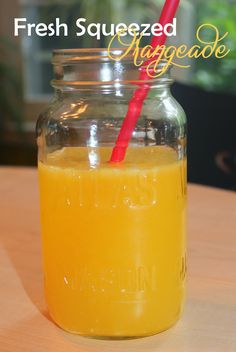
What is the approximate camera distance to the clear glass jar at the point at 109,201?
560 mm

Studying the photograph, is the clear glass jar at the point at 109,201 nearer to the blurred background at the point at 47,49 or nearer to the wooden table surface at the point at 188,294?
the wooden table surface at the point at 188,294

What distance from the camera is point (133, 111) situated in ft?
1.84

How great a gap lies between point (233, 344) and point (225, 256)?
0.23 m

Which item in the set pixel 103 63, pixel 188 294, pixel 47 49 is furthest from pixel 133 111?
pixel 47 49

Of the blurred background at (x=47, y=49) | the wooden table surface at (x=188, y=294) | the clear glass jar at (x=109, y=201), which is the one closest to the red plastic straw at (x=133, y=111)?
the clear glass jar at (x=109, y=201)

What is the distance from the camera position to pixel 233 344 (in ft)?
1.80

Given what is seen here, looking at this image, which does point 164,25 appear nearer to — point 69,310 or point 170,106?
point 170,106

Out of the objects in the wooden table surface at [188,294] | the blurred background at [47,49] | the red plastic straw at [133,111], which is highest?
the red plastic straw at [133,111]

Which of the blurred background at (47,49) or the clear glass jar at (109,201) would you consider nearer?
the clear glass jar at (109,201)

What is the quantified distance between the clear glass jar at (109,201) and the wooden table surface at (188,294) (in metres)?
0.02

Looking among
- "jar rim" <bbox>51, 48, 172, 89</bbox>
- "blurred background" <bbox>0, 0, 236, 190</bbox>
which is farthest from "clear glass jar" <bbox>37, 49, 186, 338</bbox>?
"blurred background" <bbox>0, 0, 236, 190</bbox>

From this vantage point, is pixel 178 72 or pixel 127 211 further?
pixel 178 72

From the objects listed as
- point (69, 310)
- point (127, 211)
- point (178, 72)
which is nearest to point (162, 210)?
point (127, 211)

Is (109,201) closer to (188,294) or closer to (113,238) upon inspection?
(113,238)
